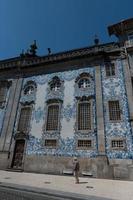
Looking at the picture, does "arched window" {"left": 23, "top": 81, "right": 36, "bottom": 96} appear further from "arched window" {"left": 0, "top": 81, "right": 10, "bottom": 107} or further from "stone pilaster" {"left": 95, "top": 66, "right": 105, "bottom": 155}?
"stone pilaster" {"left": 95, "top": 66, "right": 105, "bottom": 155}

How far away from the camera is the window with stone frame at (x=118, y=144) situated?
13.5m

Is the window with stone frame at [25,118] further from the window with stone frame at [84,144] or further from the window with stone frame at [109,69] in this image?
the window with stone frame at [109,69]

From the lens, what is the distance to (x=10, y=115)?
18.4 m

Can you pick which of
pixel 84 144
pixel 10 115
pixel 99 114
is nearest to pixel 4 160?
pixel 10 115

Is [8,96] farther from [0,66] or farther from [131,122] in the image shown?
[131,122]

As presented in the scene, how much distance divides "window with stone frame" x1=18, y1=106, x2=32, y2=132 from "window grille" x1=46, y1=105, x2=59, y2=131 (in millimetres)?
2121

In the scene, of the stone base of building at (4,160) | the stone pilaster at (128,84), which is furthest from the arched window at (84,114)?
the stone base of building at (4,160)

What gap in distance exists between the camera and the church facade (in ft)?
45.4

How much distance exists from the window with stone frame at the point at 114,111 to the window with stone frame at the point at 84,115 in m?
1.76

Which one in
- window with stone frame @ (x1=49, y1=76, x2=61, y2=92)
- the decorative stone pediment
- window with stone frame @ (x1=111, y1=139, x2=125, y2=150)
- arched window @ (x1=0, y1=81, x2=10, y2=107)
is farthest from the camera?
arched window @ (x1=0, y1=81, x2=10, y2=107)

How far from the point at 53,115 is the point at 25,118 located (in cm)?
307

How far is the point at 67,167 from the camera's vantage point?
14.4 metres

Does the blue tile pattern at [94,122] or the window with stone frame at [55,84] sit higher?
the window with stone frame at [55,84]

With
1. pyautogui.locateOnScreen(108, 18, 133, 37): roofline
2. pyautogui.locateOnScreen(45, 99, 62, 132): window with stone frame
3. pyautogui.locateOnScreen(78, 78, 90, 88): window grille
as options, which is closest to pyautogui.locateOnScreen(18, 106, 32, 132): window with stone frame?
pyautogui.locateOnScreen(45, 99, 62, 132): window with stone frame
